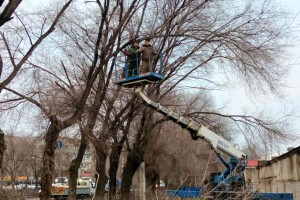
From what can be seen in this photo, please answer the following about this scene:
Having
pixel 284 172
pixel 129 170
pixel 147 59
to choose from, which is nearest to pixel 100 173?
pixel 129 170

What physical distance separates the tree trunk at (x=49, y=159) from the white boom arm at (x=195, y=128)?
367cm

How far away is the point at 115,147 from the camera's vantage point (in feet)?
86.8

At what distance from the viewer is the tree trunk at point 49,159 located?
16.7m

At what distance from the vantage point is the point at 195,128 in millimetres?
18031

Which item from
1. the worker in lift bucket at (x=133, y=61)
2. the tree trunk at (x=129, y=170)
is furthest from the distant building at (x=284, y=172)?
the tree trunk at (x=129, y=170)

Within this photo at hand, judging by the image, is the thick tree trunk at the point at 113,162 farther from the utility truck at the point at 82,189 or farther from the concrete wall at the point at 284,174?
the utility truck at the point at 82,189

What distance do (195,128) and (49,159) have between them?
242 inches

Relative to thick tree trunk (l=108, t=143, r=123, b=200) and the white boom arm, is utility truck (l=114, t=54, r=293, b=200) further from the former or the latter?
thick tree trunk (l=108, t=143, r=123, b=200)

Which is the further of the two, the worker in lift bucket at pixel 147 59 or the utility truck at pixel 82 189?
the utility truck at pixel 82 189

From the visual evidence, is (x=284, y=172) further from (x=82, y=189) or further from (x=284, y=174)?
(x=82, y=189)

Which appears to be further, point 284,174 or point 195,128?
point 284,174

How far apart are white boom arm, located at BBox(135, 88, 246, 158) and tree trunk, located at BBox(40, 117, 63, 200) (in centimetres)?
367

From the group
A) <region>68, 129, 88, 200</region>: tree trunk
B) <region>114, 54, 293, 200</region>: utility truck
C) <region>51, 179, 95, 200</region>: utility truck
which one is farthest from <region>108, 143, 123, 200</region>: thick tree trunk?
<region>51, 179, 95, 200</region>: utility truck

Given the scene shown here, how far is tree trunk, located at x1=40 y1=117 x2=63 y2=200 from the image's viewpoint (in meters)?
16.7
